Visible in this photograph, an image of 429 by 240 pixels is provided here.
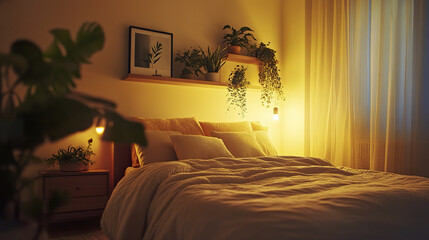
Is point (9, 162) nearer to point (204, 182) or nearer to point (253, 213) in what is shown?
point (253, 213)

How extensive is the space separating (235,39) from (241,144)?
1.46 metres

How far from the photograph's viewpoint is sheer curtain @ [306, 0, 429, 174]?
298 centimetres

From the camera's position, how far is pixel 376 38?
3258 millimetres

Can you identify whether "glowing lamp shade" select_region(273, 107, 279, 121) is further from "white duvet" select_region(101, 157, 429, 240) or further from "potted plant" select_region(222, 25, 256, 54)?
"white duvet" select_region(101, 157, 429, 240)

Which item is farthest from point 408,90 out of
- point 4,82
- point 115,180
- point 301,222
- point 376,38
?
point 4,82

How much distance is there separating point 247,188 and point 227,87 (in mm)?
2187

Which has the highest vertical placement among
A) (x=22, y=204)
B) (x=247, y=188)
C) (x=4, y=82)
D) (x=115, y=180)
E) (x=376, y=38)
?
(x=376, y=38)

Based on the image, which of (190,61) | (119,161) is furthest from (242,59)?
(119,161)

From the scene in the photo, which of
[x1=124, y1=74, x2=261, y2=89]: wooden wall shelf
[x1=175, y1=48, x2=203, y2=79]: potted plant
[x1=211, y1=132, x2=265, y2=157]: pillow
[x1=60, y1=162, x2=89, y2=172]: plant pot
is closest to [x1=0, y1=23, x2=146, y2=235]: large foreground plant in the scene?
[x1=60, y1=162, x2=89, y2=172]: plant pot

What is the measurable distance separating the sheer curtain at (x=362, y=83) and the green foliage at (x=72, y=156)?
2.52 metres

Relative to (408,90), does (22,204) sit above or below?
below

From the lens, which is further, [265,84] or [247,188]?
[265,84]

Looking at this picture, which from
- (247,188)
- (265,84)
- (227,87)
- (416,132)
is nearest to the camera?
(247,188)

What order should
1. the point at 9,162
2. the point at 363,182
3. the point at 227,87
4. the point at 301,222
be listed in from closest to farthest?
1. the point at 9,162
2. the point at 301,222
3. the point at 363,182
4. the point at 227,87
